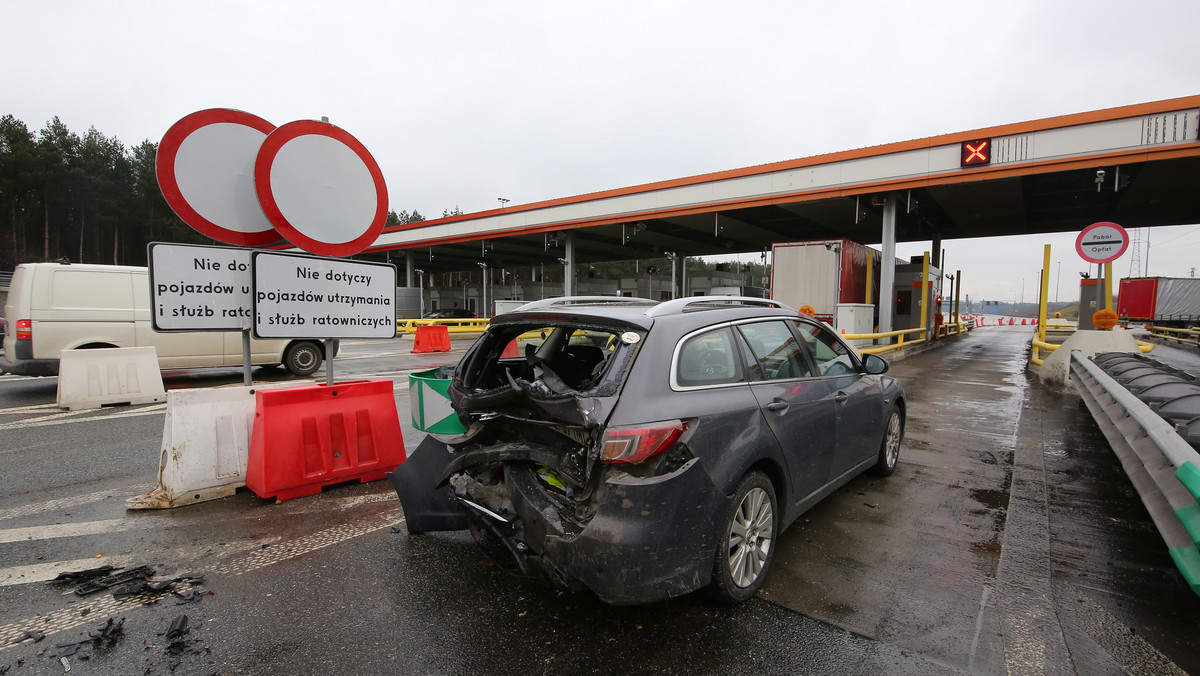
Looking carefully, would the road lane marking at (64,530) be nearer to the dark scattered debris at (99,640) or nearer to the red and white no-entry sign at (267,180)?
the dark scattered debris at (99,640)

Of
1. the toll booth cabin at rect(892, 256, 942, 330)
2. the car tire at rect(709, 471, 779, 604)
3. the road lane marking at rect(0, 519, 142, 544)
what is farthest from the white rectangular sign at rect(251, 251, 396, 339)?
the toll booth cabin at rect(892, 256, 942, 330)

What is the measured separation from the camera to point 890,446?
15.4ft

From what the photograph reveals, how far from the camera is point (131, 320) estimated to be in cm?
866

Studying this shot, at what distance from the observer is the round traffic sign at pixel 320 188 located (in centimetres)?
406

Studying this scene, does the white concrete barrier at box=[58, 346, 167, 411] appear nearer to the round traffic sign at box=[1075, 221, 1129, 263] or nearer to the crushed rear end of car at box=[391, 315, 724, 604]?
the crushed rear end of car at box=[391, 315, 724, 604]

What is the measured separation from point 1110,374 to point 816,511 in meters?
4.54

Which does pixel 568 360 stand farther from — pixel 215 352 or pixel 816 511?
pixel 215 352

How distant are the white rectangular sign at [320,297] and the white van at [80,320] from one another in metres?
4.15

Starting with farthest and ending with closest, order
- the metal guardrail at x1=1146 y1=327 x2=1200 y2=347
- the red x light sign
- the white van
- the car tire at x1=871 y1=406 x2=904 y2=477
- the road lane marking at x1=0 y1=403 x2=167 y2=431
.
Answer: the metal guardrail at x1=1146 y1=327 x2=1200 y2=347, the red x light sign, the white van, the road lane marking at x1=0 y1=403 x2=167 y2=431, the car tire at x1=871 y1=406 x2=904 y2=477

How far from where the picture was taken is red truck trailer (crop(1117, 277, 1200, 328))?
31281mm

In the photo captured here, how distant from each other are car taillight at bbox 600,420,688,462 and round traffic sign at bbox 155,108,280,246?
3528mm

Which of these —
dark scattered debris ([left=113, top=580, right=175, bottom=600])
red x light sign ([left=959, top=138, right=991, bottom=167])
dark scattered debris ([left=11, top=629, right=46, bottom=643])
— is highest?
red x light sign ([left=959, top=138, right=991, bottom=167])

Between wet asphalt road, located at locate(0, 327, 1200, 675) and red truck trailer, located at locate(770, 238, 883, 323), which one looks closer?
wet asphalt road, located at locate(0, 327, 1200, 675)

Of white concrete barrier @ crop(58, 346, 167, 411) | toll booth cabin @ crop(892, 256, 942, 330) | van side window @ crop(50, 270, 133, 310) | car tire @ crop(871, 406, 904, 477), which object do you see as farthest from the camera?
toll booth cabin @ crop(892, 256, 942, 330)
